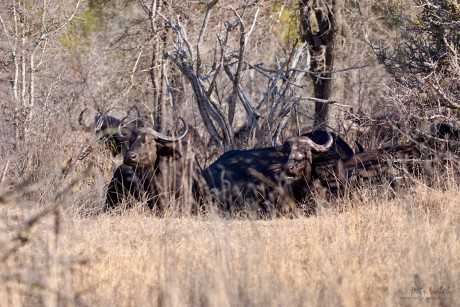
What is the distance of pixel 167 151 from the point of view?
10992mm

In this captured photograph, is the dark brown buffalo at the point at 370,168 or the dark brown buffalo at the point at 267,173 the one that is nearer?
the dark brown buffalo at the point at 370,168

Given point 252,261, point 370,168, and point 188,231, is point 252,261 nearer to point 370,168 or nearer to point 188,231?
point 188,231

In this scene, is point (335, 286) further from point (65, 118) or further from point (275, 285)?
point (65, 118)

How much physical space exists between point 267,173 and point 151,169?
5.13 ft

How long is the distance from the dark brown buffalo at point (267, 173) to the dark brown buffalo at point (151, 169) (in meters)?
0.42

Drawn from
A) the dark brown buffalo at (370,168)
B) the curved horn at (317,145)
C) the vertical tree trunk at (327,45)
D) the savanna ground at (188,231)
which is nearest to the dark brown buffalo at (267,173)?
the curved horn at (317,145)

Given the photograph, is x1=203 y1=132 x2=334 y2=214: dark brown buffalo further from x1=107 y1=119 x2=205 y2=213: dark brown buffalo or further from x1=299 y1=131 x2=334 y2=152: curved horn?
x1=107 y1=119 x2=205 y2=213: dark brown buffalo

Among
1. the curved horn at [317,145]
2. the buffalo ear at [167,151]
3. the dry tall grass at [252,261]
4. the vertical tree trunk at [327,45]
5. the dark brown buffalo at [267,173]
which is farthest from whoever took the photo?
the vertical tree trunk at [327,45]

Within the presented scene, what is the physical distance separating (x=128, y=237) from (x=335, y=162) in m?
4.13

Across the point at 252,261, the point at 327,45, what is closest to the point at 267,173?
the point at 327,45

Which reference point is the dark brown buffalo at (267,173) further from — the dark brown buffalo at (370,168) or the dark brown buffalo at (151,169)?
the dark brown buffalo at (151,169)

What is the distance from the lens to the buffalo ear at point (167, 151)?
1092 cm

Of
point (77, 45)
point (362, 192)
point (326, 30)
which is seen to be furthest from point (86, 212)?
point (77, 45)

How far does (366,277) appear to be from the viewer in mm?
5445
